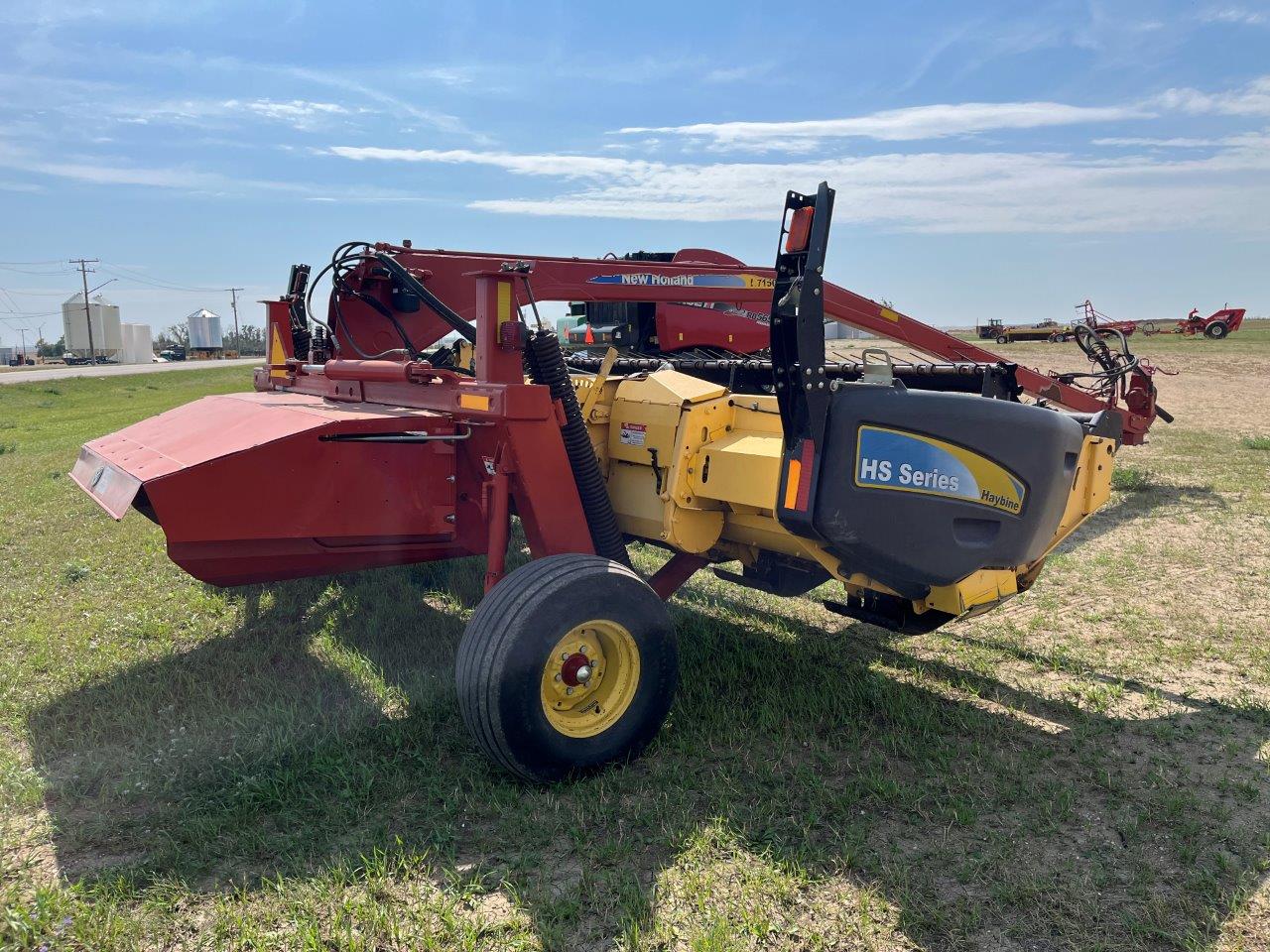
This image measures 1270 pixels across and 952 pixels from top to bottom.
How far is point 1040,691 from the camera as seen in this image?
4.63 m

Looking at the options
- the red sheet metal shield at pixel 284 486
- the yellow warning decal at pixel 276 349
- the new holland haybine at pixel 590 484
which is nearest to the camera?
the new holland haybine at pixel 590 484

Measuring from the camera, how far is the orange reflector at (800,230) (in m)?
3.40

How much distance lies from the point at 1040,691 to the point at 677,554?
1861 mm

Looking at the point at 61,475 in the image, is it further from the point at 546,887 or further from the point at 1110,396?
the point at 1110,396

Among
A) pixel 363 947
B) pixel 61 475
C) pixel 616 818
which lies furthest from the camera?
pixel 61 475

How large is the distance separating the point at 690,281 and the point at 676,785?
9.77 ft

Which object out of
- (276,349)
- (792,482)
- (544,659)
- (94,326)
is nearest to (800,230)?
(792,482)

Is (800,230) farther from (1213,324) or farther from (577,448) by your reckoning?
(1213,324)

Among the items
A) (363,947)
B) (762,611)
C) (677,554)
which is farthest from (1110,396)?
(363,947)

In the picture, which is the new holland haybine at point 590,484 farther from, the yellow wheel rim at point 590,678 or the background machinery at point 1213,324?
the background machinery at point 1213,324

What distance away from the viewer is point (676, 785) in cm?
358

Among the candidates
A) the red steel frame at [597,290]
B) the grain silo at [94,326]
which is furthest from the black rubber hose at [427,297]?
the grain silo at [94,326]

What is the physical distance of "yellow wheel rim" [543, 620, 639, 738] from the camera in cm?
353

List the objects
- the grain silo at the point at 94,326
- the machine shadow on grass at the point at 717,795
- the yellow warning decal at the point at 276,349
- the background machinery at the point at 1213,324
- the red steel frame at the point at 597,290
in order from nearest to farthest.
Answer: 1. the machine shadow on grass at the point at 717,795
2. the red steel frame at the point at 597,290
3. the yellow warning decal at the point at 276,349
4. the background machinery at the point at 1213,324
5. the grain silo at the point at 94,326
